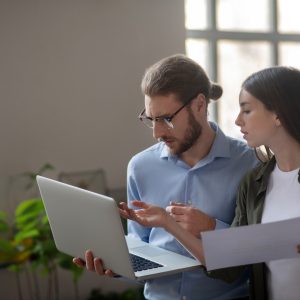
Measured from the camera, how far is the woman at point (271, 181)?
1.72 meters

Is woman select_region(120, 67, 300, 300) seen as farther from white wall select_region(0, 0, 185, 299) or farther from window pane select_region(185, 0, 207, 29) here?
window pane select_region(185, 0, 207, 29)

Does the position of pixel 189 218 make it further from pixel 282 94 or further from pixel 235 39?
pixel 235 39

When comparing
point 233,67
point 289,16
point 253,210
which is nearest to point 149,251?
point 253,210

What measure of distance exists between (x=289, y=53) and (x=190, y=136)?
125 inches

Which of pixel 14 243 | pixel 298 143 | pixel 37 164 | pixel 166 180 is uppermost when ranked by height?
pixel 298 143

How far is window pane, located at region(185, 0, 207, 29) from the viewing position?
14.8ft

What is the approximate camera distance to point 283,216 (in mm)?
1721

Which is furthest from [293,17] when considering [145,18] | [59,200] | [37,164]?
[59,200]

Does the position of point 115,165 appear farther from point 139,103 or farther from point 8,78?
point 8,78

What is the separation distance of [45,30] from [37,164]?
2.68ft

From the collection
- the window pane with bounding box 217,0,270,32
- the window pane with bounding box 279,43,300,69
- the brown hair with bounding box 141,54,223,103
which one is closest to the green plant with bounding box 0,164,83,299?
the brown hair with bounding box 141,54,223,103

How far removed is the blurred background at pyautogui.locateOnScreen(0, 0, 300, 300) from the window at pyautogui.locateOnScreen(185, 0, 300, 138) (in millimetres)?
122

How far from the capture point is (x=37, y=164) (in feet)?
12.1

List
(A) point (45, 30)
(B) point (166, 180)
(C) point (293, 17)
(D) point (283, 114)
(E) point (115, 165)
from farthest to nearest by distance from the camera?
(C) point (293, 17) < (E) point (115, 165) < (A) point (45, 30) < (B) point (166, 180) < (D) point (283, 114)
